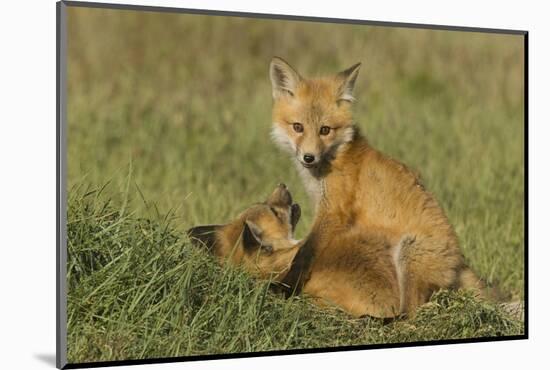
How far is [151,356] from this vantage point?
6.86 m

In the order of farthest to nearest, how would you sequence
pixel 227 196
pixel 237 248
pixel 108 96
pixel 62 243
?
pixel 108 96, pixel 227 196, pixel 237 248, pixel 62 243

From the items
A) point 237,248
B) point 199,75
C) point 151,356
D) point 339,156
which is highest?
point 199,75

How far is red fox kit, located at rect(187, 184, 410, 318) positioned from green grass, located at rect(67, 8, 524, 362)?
9cm

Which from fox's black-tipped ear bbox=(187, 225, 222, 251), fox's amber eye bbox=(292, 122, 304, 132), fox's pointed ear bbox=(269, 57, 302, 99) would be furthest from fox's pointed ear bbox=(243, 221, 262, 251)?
fox's pointed ear bbox=(269, 57, 302, 99)

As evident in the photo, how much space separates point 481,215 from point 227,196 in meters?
1.74

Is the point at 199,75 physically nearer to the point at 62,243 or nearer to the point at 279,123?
the point at 279,123

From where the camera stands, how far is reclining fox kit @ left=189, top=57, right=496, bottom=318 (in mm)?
7258

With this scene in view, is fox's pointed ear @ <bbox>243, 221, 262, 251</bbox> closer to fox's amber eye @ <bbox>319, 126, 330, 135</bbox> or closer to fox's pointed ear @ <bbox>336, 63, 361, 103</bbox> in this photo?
fox's amber eye @ <bbox>319, 126, 330, 135</bbox>

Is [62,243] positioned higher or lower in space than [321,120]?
lower

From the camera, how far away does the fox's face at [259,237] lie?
7.20 meters

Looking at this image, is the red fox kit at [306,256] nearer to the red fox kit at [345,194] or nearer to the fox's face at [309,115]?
the red fox kit at [345,194]

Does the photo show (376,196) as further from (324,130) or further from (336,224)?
(324,130)

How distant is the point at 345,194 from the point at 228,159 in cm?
114

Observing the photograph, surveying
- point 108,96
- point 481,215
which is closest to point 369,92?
point 481,215
